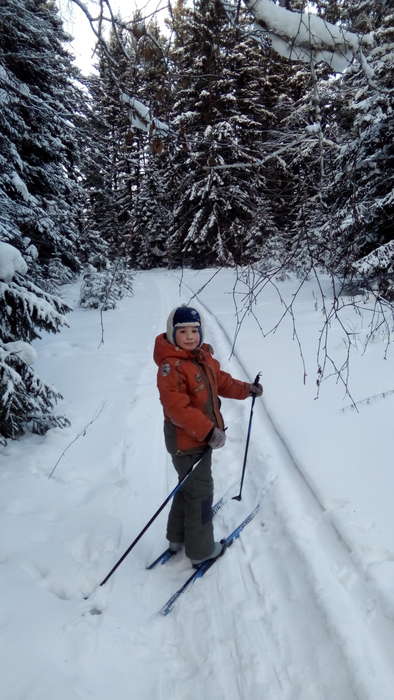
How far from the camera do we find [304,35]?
7.30 ft

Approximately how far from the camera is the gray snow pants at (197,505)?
2.99 metres

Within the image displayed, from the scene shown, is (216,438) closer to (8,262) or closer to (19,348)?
(19,348)

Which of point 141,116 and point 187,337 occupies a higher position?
point 141,116

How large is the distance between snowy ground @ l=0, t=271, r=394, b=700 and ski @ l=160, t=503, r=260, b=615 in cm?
5

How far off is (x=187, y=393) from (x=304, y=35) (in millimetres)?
2303

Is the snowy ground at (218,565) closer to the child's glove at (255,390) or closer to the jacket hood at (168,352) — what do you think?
the child's glove at (255,390)

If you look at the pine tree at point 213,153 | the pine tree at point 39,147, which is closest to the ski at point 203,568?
the pine tree at point 213,153

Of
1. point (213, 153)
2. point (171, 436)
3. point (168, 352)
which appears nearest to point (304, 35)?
point (213, 153)

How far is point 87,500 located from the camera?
3.83 m

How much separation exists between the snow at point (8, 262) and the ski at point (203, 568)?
3311mm

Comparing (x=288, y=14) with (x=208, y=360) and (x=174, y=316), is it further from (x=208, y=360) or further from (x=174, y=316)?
(x=208, y=360)

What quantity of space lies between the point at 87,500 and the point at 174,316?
215 cm

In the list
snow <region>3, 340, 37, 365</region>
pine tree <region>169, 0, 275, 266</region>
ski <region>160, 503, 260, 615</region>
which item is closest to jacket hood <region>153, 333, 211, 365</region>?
pine tree <region>169, 0, 275, 266</region>

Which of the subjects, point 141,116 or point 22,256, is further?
point 22,256
